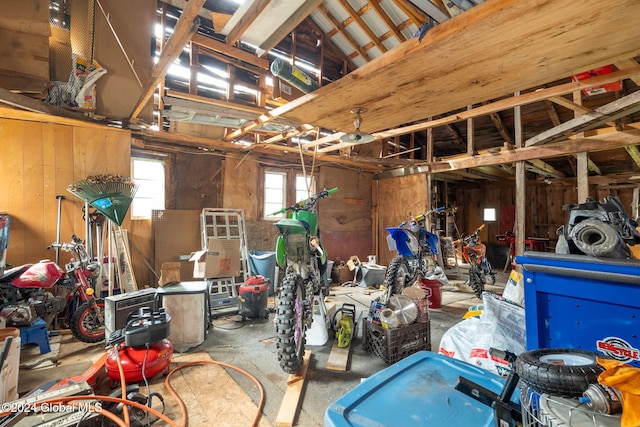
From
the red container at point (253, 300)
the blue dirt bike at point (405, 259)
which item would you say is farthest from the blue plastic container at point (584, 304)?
the red container at point (253, 300)

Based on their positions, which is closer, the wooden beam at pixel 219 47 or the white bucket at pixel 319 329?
the white bucket at pixel 319 329

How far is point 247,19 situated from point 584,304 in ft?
7.40

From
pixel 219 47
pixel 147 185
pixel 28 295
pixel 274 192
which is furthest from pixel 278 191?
A: pixel 28 295

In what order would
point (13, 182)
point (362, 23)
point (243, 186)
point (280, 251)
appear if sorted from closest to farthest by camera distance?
point (280, 251)
point (13, 182)
point (243, 186)
point (362, 23)

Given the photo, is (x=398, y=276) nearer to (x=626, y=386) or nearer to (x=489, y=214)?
(x=626, y=386)

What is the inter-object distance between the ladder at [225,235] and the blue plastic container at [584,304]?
3.89 meters

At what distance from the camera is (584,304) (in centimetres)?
92

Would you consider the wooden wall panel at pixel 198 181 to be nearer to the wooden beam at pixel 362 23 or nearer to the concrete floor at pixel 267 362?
the concrete floor at pixel 267 362

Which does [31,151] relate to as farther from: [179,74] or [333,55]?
[333,55]

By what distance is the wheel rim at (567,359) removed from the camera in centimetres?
68

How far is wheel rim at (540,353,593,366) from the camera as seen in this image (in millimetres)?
679

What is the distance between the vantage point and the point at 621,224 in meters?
1.25

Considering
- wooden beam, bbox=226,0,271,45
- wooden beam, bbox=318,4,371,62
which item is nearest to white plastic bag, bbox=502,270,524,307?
wooden beam, bbox=226,0,271,45

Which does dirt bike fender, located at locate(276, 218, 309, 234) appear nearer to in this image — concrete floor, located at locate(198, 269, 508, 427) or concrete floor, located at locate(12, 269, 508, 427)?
concrete floor, located at locate(12, 269, 508, 427)
